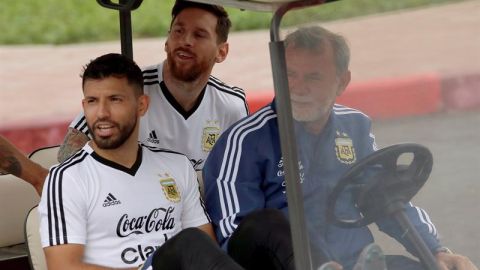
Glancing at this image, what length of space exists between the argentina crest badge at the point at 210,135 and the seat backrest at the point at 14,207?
0.60 meters

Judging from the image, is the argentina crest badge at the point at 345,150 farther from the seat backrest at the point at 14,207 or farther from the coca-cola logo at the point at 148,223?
the seat backrest at the point at 14,207

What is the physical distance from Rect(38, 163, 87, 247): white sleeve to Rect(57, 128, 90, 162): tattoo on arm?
52 centimetres

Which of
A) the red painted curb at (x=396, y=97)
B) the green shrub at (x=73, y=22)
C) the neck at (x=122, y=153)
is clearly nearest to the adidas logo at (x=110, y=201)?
the neck at (x=122, y=153)

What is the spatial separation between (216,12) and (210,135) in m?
0.43

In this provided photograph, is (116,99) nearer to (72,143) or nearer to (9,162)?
(72,143)

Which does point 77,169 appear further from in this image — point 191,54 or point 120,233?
point 191,54

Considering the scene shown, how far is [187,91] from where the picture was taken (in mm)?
3580

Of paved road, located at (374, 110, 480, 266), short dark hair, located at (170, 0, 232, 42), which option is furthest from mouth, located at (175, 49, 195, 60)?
paved road, located at (374, 110, 480, 266)

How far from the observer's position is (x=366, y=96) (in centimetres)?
204

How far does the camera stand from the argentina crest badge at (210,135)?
11.6 feet

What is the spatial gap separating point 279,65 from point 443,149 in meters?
0.39

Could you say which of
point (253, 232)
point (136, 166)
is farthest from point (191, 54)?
point (253, 232)

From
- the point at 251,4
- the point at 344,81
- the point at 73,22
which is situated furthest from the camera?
the point at 73,22

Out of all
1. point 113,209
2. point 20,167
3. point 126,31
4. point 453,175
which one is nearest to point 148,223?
point 113,209
